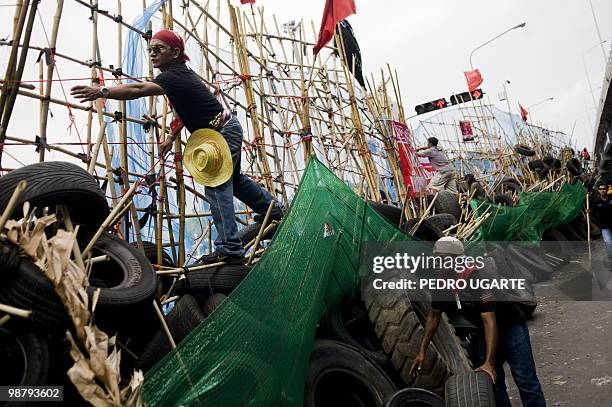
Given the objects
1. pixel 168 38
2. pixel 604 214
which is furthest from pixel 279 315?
pixel 604 214

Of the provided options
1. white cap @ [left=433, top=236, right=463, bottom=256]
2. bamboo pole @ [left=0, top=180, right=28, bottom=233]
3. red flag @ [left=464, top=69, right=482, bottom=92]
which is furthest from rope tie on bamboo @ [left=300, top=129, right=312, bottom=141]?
red flag @ [left=464, top=69, right=482, bottom=92]

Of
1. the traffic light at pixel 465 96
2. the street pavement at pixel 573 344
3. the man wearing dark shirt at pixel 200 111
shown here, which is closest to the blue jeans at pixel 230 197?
the man wearing dark shirt at pixel 200 111

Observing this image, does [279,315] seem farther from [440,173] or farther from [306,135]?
[440,173]

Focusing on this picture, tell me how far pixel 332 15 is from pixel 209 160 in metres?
5.02

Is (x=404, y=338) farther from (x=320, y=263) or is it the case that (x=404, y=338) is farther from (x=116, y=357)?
(x=116, y=357)

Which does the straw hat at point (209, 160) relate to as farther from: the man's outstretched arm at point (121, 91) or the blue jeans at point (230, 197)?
the man's outstretched arm at point (121, 91)

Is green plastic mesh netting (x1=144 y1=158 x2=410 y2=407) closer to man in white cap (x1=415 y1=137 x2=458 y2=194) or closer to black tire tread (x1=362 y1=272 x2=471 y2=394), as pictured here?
black tire tread (x1=362 y1=272 x2=471 y2=394)

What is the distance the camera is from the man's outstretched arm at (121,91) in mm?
3303

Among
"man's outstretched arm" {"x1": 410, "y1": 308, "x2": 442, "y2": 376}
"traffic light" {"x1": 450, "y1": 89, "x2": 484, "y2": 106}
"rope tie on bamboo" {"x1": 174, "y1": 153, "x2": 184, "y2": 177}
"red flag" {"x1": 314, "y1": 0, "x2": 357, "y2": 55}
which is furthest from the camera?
"traffic light" {"x1": 450, "y1": 89, "x2": 484, "y2": 106}

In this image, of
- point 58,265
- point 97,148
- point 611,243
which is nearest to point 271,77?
point 97,148

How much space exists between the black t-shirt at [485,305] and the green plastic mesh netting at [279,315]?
0.79m

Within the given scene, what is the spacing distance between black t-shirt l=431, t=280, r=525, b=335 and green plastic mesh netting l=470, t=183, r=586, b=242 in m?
3.74

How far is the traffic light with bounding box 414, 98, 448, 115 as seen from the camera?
1544cm

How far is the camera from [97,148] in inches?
155
